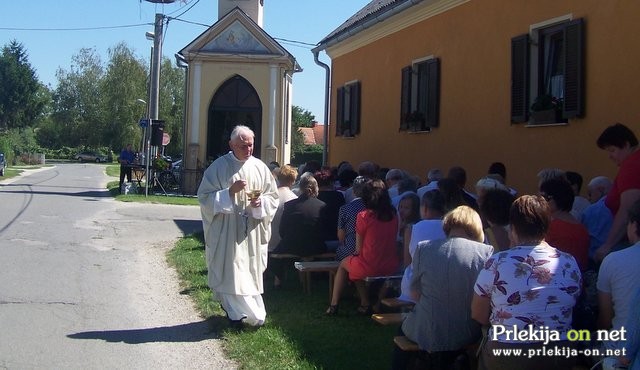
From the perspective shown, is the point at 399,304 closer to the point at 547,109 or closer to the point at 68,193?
the point at 547,109

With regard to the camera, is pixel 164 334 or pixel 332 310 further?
pixel 332 310

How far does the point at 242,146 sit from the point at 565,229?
3.11m

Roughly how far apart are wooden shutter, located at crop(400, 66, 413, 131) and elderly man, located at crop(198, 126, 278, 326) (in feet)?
22.3

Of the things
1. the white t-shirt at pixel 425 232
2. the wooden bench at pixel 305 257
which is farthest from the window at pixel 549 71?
the white t-shirt at pixel 425 232

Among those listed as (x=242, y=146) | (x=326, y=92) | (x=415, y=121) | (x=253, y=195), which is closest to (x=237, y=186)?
(x=253, y=195)

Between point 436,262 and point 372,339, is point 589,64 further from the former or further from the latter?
point 436,262

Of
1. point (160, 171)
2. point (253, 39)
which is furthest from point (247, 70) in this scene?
point (160, 171)

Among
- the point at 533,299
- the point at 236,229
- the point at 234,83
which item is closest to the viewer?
the point at 533,299

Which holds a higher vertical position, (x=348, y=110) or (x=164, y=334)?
(x=348, y=110)

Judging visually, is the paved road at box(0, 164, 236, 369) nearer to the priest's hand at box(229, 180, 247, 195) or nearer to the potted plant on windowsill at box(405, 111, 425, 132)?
the priest's hand at box(229, 180, 247, 195)

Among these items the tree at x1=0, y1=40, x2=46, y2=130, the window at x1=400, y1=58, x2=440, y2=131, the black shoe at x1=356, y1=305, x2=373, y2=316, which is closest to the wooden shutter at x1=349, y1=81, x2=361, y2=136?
the window at x1=400, y1=58, x2=440, y2=131

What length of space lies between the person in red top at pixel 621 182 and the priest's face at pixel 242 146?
123 inches

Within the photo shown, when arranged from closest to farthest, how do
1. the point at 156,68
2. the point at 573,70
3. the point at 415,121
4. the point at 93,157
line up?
the point at 573,70
the point at 415,121
the point at 156,68
the point at 93,157

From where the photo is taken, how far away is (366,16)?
1479cm
